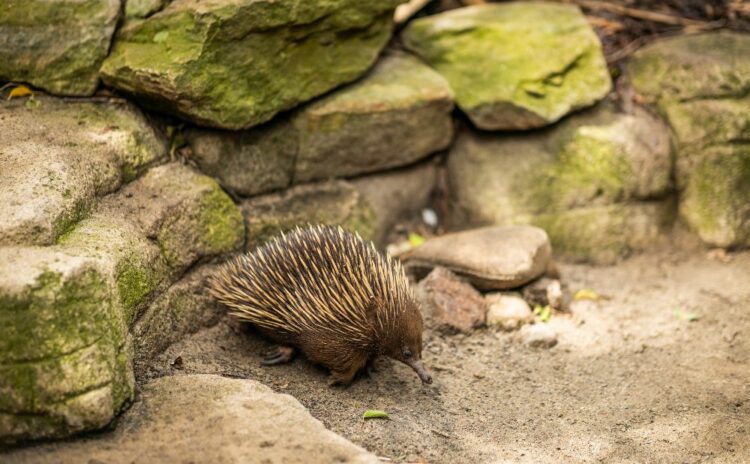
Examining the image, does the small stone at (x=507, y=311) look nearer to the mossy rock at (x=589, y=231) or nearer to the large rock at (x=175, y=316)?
the mossy rock at (x=589, y=231)

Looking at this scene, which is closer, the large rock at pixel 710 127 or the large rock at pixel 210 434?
the large rock at pixel 210 434

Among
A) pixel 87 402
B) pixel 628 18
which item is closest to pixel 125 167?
pixel 87 402

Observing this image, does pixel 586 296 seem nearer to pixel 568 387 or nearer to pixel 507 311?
pixel 507 311

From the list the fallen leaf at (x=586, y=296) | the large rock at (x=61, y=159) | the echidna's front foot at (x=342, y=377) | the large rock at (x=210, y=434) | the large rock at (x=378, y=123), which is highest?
the large rock at (x=61, y=159)

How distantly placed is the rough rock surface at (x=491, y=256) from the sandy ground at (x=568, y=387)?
0.39 metres

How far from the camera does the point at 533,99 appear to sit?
6.07 meters

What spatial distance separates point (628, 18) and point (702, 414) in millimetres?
3955

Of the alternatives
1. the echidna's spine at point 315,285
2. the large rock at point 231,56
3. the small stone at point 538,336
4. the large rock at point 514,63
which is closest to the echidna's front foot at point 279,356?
the echidna's spine at point 315,285

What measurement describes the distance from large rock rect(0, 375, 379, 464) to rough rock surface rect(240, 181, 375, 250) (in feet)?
5.73

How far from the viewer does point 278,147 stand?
5387mm

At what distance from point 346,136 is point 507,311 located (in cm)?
170

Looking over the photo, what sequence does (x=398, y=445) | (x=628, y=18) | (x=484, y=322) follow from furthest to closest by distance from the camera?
1. (x=628, y=18)
2. (x=484, y=322)
3. (x=398, y=445)

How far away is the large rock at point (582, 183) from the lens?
6.12 meters

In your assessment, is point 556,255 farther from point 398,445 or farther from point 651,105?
point 398,445
